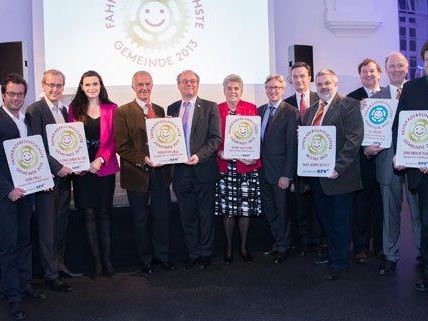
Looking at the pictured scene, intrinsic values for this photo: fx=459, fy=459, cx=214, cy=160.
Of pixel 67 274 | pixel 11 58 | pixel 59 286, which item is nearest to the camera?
pixel 59 286

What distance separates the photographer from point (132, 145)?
3.29 m

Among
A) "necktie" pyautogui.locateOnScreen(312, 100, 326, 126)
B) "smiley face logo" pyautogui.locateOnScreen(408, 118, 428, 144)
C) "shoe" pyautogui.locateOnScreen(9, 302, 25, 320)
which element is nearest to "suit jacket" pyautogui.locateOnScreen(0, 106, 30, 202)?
"shoe" pyautogui.locateOnScreen(9, 302, 25, 320)

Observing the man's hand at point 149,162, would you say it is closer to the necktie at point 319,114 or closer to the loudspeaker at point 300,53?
the necktie at point 319,114

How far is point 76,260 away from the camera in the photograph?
139 inches

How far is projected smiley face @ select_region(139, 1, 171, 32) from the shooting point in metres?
5.37

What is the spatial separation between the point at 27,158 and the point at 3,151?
14 centimetres

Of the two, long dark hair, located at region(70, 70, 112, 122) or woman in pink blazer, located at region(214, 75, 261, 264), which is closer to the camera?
long dark hair, located at region(70, 70, 112, 122)

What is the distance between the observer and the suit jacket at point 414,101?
2758mm

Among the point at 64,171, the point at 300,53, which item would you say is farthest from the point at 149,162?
the point at 300,53

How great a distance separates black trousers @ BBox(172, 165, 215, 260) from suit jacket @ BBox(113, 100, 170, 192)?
0.27 m

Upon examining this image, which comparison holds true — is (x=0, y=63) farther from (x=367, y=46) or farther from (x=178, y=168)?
(x=367, y=46)

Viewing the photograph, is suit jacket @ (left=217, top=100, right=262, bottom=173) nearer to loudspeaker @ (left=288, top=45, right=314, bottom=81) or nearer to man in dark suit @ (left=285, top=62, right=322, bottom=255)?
man in dark suit @ (left=285, top=62, right=322, bottom=255)

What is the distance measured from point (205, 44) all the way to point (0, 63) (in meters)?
2.30

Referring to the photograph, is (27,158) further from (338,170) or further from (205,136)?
(338,170)
